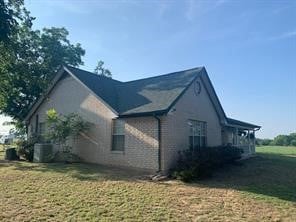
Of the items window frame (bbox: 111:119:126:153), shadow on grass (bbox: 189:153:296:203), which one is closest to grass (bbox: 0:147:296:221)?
shadow on grass (bbox: 189:153:296:203)

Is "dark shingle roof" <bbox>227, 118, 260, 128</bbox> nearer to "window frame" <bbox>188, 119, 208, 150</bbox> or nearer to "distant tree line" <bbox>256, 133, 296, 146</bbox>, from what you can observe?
"window frame" <bbox>188, 119, 208, 150</bbox>

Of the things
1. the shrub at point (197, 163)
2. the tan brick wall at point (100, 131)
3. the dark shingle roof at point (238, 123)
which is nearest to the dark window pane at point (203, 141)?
the shrub at point (197, 163)

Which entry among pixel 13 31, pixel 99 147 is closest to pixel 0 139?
pixel 13 31

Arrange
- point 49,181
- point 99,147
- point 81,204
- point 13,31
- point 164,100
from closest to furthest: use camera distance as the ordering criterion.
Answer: point 81,204 < point 49,181 < point 164,100 < point 99,147 < point 13,31

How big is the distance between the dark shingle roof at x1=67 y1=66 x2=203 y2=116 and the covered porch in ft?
19.7

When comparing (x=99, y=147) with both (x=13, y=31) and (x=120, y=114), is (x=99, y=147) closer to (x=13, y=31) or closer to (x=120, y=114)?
(x=120, y=114)

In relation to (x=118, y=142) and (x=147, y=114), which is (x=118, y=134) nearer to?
(x=118, y=142)

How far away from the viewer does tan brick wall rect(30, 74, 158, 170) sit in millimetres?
13977

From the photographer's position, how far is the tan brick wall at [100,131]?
45.9 ft

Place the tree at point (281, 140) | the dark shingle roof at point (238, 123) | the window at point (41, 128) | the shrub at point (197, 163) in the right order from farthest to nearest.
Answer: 1. the tree at point (281, 140)
2. the dark shingle roof at point (238, 123)
3. the window at point (41, 128)
4. the shrub at point (197, 163)

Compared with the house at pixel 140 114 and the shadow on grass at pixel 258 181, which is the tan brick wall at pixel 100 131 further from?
the shadow on grass at pixel 258 181

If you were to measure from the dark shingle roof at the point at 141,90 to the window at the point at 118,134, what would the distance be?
0.65 m

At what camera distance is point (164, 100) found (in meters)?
14.6

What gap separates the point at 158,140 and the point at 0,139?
106ft
